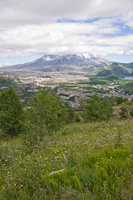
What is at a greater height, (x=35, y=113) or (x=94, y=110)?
(x=35, y=113)

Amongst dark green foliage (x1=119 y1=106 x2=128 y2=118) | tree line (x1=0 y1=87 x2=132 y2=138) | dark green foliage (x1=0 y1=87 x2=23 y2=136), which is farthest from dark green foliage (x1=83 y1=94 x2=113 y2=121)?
dark green foliage (x1=0 y1=87 x2=23 y2=136)

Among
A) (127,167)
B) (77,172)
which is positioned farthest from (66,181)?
(127,167)

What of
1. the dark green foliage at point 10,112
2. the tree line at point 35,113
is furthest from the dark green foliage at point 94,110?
the dark green foliage at point 10,112

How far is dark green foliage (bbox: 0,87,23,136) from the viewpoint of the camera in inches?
1074

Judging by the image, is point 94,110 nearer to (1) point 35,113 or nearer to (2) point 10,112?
(2) point 10,112

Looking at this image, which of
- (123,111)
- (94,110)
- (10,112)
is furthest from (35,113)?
(123,111)

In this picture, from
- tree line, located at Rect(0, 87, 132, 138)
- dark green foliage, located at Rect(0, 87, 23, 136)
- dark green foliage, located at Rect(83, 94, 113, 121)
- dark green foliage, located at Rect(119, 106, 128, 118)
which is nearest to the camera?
tree line, located at Rect(0, 87, 132, 138)

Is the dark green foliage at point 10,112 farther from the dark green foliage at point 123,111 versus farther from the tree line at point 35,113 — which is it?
the dark green foliage at point 123,111

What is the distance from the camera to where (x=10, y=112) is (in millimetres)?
27688

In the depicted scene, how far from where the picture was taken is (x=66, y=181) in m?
4.00

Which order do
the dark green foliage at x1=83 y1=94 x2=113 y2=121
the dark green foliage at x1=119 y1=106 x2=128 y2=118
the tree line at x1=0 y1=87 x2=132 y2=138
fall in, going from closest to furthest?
the tree line at x1=0 y1=87 x2=132 y2=138 → the dark green foliage at x1=83 y1=94 x2=113 y2=121 → the dark green foliage at x1=119 y1=106 x2=128 y2=118

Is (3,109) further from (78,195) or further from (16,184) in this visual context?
(78,195)

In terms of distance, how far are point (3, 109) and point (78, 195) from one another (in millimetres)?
27871

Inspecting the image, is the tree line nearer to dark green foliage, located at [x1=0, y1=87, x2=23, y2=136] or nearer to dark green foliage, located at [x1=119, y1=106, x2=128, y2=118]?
dark green foliage, located at [x1=0, y1=87, x2=23, y2=136]
